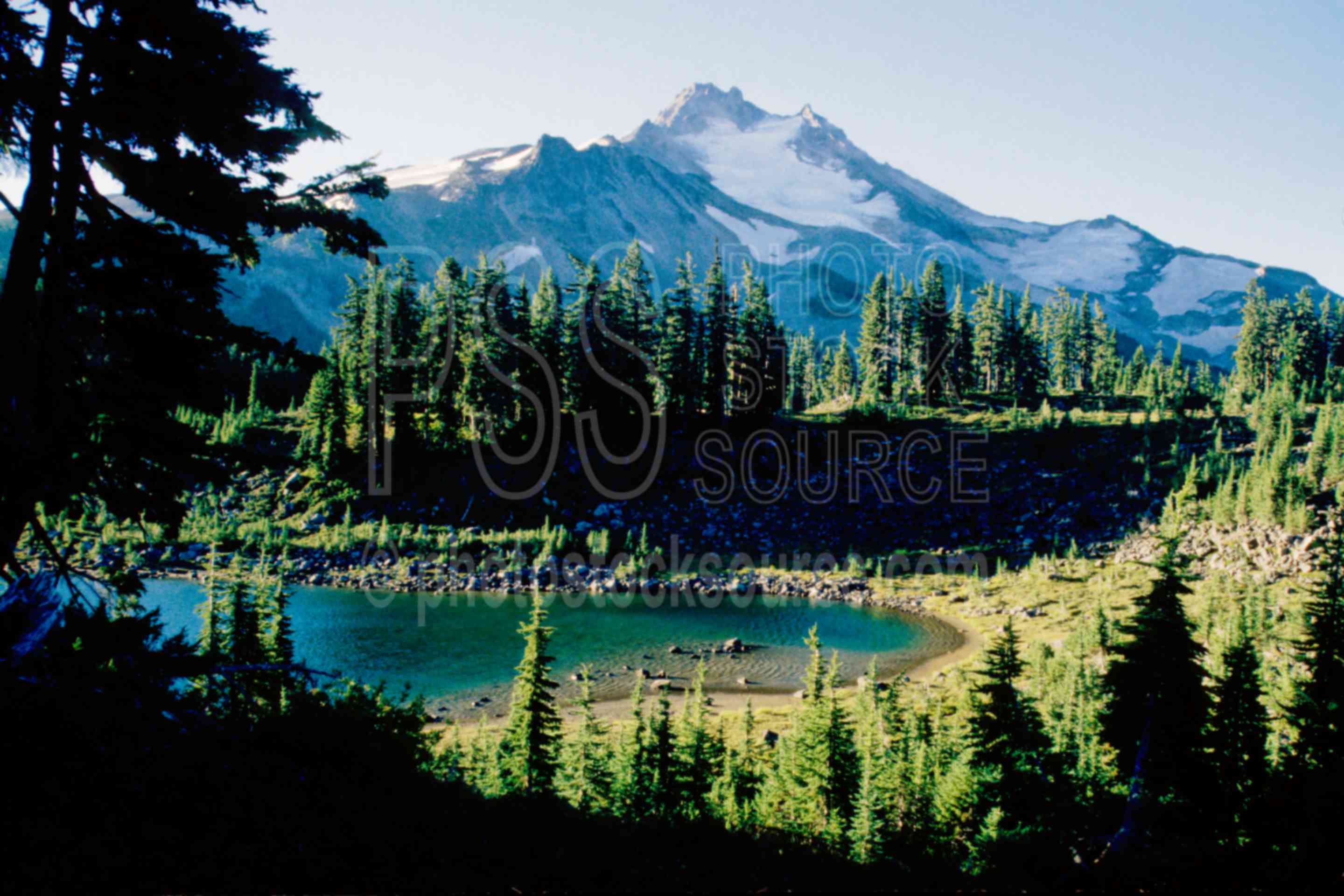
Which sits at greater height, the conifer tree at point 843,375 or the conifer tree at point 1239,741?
the conifer tree at point 843,375

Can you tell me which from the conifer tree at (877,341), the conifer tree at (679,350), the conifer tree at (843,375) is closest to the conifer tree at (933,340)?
the conifer tree at (877,341)

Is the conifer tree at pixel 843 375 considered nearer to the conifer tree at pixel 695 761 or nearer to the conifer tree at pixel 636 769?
the conifer tree at pixel 695 761

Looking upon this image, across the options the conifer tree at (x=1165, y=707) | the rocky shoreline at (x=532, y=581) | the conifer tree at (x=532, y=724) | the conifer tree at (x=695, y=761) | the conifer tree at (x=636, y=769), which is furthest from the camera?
the rocky shoreline at (x=532, y=581)

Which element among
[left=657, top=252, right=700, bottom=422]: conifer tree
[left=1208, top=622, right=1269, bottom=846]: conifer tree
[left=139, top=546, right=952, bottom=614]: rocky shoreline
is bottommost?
[left=139, top=546, right=952, bottom=614]: rocky shoreline

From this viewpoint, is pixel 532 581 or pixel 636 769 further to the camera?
pixel 532 581

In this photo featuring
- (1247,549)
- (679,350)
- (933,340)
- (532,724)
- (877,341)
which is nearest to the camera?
(532,724)

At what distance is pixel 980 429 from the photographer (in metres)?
77.4

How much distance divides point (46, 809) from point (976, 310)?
10615 cm

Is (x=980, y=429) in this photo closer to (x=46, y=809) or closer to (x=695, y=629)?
(x=695, y=629)

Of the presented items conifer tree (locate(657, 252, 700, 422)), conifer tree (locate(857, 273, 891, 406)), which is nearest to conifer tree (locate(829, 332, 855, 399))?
conifer tree (locate(857, 273, 891, 406))

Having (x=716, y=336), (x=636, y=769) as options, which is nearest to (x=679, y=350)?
(x=716, y=336)

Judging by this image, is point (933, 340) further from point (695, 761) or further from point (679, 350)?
point (695, 761)

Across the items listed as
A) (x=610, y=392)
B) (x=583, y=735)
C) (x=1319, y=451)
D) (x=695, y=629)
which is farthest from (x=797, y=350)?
(x=583, y=735)

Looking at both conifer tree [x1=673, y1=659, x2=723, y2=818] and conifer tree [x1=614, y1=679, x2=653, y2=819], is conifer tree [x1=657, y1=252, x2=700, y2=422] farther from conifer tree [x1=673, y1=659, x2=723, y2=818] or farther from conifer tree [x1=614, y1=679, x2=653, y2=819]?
conifer tree [x1=614, y1=679, x2=653, y2=819]
